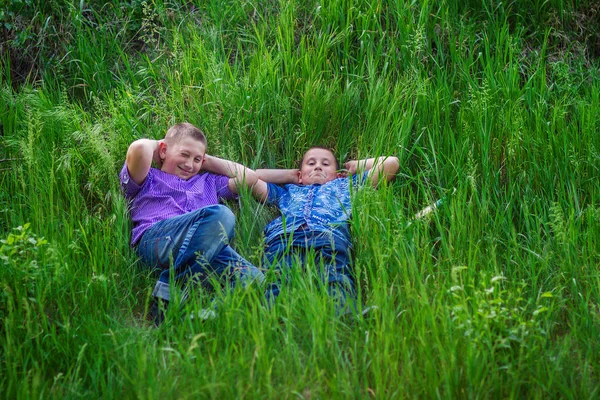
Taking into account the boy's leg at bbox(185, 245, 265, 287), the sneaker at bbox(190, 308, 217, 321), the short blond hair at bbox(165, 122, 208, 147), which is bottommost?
the sneaker at bbox(190, 308, 217, 321)

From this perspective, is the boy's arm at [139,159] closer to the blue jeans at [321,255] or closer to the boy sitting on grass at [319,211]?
the boy sitting on grass at [319,211]

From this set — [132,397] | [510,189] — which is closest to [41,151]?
[132,397]

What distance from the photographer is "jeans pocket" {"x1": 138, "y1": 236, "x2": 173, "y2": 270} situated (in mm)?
3992

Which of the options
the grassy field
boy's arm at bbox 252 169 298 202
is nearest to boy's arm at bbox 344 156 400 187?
the grassy field

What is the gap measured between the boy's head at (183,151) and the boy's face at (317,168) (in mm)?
657

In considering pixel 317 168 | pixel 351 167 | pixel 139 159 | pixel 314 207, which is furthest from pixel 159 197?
pixel 351 167

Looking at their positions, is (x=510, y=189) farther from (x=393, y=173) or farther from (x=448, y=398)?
(x=448, y=398)

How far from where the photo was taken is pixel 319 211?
439 cm

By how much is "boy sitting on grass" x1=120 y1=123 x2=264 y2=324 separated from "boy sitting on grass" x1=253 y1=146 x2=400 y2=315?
208 millimetres

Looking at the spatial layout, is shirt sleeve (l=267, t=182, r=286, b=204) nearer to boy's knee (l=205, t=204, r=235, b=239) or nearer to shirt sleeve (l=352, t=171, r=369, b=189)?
shirt sleeve (l=352, t=171, r=369, b=189)

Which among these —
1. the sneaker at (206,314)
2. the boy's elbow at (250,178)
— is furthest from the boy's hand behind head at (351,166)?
the sneaker at (206,314)

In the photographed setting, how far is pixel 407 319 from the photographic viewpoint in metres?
3.54

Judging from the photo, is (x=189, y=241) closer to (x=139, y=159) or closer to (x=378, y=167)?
(x=139, y=159)

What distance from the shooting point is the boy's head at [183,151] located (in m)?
4.45
